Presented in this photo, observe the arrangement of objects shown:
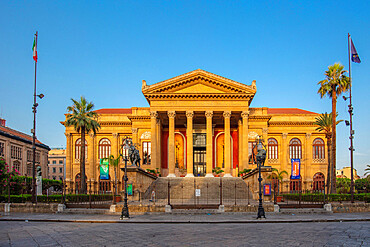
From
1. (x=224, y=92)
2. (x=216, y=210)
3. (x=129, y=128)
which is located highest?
(x=224, y=92)

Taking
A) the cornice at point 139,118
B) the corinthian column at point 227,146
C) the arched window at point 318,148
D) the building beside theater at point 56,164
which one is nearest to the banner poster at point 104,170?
the cornice at point 139,118

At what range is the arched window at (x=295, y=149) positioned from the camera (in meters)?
58.5

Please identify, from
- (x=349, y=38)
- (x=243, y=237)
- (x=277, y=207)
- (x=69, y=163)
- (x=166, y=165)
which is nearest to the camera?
(x=243, y=237)

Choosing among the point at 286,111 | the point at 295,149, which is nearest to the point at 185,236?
the point at 295,149

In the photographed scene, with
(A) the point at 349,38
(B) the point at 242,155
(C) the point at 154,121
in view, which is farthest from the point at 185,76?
(A) the point at 349,38

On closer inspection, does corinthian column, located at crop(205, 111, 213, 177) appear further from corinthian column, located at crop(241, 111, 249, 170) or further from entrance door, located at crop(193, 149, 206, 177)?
entrance door, located at crop(193, 149, 206, 177)

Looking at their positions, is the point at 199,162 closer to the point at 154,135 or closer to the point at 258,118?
the point at 154,135

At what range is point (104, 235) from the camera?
16484 millimetres

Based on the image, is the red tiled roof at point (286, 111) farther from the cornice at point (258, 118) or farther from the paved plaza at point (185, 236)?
the paved plaza at point (185, 236)

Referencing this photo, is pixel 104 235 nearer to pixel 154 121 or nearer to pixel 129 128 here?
pixel 154 121

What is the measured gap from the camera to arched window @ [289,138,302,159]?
5847cm

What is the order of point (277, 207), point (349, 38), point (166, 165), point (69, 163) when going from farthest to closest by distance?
point (69, 163) < point (166, 165) < point (349, 38) < point (277, 207)

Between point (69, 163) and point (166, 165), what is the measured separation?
1571 centimetres

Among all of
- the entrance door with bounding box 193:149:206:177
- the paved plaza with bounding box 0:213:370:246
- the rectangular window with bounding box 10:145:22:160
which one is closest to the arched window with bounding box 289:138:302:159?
the entrance door with bounding box 193:149:206:177
